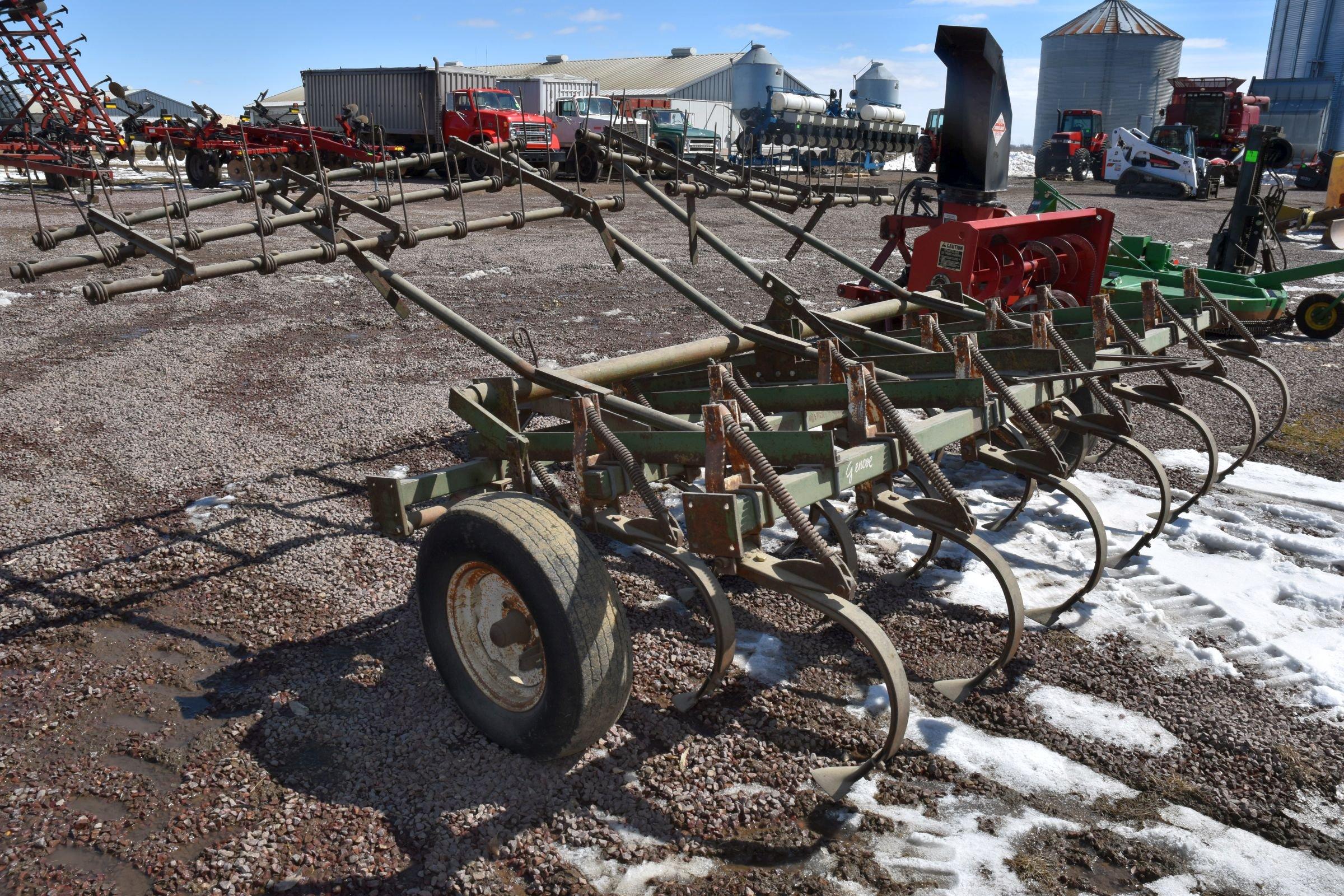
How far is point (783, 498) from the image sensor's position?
2666 mm

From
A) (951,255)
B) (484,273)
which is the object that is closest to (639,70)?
(484,273)

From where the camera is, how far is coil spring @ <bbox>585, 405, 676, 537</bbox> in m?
2.86

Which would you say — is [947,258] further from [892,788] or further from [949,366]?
[892,788]

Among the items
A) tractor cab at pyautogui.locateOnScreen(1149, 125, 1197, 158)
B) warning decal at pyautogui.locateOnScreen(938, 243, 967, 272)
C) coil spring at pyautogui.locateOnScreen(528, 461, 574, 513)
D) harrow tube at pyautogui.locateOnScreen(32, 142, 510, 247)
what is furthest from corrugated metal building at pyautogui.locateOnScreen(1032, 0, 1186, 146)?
coil spring at pyautogui.locateOnScreen(528, 461, 574, 513)

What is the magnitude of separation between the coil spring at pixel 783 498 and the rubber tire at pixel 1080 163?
102 feet

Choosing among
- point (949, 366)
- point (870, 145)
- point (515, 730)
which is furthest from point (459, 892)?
point (870, 145)

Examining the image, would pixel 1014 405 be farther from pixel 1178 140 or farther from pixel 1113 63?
pixel 1113 63

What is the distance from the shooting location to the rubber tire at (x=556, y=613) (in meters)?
2.69

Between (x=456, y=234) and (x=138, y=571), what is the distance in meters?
2.11

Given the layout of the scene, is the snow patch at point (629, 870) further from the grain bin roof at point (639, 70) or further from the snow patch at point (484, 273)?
the grain bin roof at point (639, 70)

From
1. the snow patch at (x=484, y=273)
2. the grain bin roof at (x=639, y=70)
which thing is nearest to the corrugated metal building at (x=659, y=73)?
the grain bin roof at (x=639, y=70)

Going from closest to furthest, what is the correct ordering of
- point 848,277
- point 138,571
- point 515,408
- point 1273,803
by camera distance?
point 1273,803 → point 515,408 → point 138,571 → point 848,277

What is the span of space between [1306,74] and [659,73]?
3306 cm

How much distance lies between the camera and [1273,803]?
112 inches
